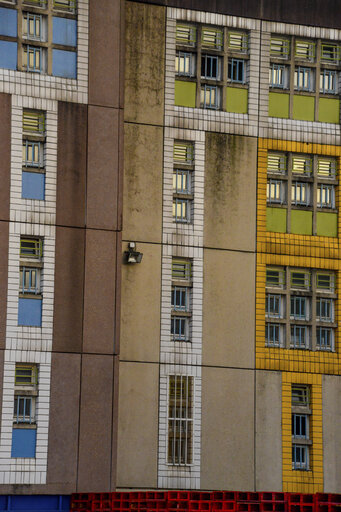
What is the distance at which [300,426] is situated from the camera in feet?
159

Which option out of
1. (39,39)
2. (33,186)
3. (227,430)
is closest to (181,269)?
(227,430)

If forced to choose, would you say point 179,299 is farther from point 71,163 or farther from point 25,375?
point 25,375

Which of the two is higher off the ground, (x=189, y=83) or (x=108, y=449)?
(x=189, y=83)

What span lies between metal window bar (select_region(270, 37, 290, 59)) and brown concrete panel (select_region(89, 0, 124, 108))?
668 centimetres

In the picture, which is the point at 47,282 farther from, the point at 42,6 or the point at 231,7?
the point at 231,7

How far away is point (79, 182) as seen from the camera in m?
44.7

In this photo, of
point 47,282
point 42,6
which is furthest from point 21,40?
point 47,282

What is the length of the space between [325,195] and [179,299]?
21.8 ft

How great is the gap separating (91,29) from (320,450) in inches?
618

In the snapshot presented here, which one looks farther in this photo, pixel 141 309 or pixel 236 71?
pixel 236 71

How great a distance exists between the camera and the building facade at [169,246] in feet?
144

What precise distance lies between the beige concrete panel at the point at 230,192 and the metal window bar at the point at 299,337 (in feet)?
10.4

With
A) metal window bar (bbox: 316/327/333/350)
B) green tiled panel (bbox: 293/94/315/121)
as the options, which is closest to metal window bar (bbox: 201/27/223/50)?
green tiled panel (bbox: 293/94/315/121)

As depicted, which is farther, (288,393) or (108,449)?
(288,393)
